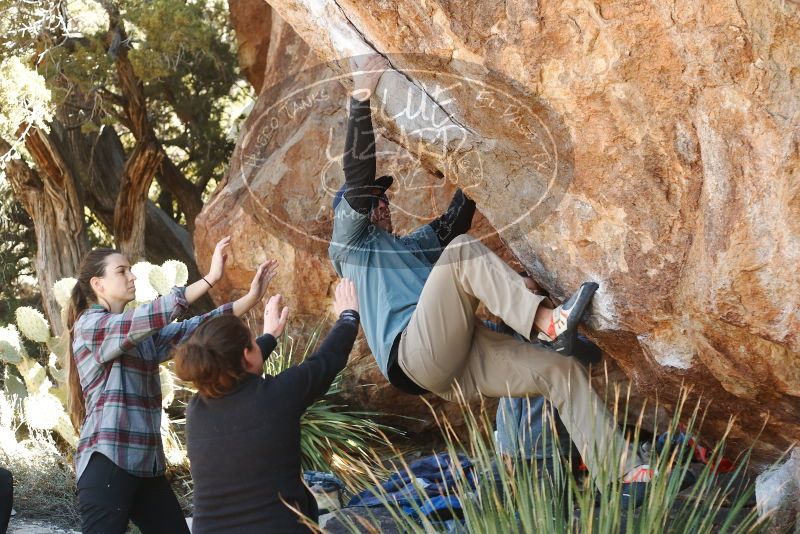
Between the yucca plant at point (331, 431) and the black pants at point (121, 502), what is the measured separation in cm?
233

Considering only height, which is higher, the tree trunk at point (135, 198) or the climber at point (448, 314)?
the tree trunk at point (135, 198)

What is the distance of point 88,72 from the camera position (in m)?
9.11

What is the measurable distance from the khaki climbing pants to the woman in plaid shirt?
2.70 feet

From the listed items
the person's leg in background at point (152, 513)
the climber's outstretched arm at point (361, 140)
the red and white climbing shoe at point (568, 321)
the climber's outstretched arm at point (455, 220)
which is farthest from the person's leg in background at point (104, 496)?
the climber's outstretched arm at point (455, 220)

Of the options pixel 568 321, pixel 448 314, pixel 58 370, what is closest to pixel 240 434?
pixel 448 314

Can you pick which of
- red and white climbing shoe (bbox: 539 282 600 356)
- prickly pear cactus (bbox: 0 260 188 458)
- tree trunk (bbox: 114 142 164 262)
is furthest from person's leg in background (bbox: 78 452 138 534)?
tree trunk (bbox: 114 142 164 262)

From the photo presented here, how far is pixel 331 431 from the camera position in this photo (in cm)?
735

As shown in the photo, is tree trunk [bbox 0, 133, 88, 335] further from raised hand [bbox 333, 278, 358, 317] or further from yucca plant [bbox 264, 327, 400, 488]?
raised hand [bbox 333, 278, 358, 317]

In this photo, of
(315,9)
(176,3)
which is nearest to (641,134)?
(315,9)

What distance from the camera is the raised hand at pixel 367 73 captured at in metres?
4.71

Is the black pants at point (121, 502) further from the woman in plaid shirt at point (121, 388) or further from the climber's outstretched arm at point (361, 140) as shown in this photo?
the climber's outstretched arm at point (361, 140)

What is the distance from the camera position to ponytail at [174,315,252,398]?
3441 millimetres

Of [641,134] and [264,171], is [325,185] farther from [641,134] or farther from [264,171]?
[641,134]

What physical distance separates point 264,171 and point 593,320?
12.9 feet
